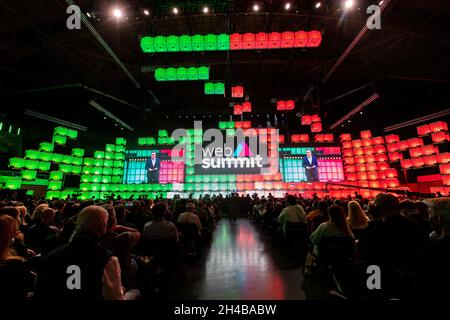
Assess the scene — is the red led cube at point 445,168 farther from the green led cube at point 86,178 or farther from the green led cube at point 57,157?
the green led cube at point 57,157

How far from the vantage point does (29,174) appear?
11.8m

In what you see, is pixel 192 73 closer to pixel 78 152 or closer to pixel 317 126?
pixel 317 126

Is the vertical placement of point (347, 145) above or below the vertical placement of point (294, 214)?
above

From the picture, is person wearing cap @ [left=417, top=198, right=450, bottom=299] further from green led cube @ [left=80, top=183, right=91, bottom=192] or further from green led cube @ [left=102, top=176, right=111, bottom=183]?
green led cube @ [left=80, top=183, right=91, bottom=192]

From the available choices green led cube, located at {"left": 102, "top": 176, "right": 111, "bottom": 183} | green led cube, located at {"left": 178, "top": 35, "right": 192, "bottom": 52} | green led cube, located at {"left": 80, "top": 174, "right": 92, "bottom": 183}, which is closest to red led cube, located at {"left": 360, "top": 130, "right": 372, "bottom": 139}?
green led cube, located at {"left": 178, "top": 35, "right": 192, "bottom": 52}

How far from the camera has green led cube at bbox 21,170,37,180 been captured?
38.4 ft

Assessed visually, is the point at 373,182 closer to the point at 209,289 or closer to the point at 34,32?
the point at 209,289

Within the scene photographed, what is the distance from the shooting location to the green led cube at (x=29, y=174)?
38.4ft

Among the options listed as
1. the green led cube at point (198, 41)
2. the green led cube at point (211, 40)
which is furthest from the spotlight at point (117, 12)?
the green led cube at point (211, 40)

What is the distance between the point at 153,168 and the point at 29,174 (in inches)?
265

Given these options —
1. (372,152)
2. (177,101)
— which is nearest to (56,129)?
(177,101)

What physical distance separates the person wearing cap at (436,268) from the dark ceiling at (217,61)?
30.9ft

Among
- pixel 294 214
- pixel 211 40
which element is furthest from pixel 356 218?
pixel 211 40
